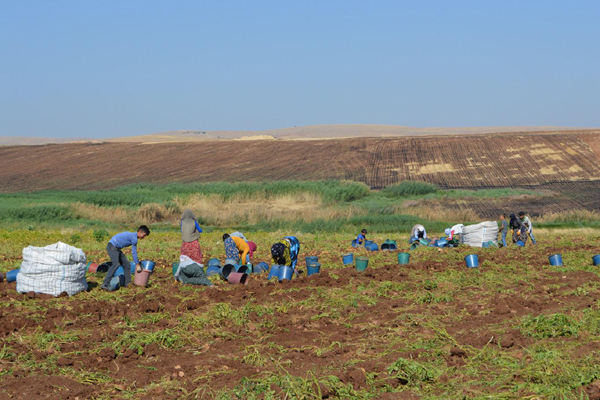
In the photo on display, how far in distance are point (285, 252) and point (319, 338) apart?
467 cm

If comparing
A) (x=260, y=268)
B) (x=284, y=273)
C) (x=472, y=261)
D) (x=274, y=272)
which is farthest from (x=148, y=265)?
(x=472, y=261)

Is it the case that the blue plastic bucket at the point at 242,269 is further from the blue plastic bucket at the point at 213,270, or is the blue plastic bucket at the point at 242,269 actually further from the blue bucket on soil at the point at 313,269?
the blue bucket on soil at the point at 313,269

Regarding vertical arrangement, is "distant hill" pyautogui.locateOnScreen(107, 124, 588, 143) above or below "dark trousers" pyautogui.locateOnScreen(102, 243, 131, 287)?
below

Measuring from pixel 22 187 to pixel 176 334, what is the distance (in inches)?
1642

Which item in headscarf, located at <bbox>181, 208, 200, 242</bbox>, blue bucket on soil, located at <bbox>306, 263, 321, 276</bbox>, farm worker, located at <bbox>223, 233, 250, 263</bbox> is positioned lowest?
blue bucket on soil, located at <bbox>306, 263, 321, 276</bbox>

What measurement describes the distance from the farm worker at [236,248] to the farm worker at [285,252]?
56 cm

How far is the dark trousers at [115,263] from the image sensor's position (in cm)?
1241

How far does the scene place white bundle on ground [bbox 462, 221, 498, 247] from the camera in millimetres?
18625

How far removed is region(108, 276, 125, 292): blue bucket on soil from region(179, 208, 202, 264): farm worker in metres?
1.39

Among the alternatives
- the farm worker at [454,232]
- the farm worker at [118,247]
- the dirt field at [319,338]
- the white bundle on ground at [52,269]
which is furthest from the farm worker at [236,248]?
the farm worker at [454,232]

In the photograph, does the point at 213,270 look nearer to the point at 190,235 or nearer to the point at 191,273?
the point at 190,235

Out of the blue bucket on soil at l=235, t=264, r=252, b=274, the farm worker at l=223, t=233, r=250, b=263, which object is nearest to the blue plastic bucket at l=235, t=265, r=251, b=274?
the blue bucket on soil at l=235, t=264, r=252, b=274

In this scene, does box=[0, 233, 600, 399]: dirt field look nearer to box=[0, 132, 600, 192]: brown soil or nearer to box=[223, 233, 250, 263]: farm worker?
box=[223, 233, 250, 263]: farm worker

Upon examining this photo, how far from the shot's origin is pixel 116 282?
492 inches
